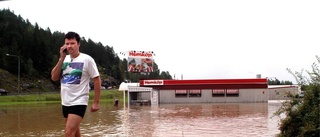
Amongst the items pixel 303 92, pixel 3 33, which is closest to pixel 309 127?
pixel 303 92

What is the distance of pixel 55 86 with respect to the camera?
10000 centimetres

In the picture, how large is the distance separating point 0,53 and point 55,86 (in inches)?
679

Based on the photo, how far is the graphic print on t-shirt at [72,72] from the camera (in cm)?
458

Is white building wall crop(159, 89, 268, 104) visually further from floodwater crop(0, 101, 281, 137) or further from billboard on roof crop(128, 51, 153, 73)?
floodwater crop(0, 101, 281, 137)

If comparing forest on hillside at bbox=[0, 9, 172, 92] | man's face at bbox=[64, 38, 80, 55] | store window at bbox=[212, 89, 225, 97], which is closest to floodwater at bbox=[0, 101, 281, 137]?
man's face at bbox=[64, 38, 80, 55]

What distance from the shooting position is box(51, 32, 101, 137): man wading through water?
14.8 feet

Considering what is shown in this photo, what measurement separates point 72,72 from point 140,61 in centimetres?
4709

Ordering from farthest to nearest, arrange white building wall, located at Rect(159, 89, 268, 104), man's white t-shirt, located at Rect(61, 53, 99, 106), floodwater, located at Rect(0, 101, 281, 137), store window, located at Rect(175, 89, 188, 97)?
store window, located at Rect(175, 89, 188, 97), white building wall, located at Rect(159, 89, 268, 104), floodwater, located at Rect(0, 101, 281, 137), man's white t-shirt, located at Rect(61, 53, 99, 106)

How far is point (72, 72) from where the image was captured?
15.1ft

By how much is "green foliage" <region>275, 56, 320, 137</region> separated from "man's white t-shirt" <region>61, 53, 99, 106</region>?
300 centimetres

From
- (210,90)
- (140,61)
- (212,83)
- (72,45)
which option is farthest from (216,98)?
(72,45)

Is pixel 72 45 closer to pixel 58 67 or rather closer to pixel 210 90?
pixel 58 67

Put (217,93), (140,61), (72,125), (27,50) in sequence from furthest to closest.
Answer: (27,50) < (140,61) < (217,93) < (72,125)

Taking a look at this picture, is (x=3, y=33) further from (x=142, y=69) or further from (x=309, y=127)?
(x=309, y=127)
